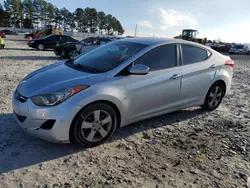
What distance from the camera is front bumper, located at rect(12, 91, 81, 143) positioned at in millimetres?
3264

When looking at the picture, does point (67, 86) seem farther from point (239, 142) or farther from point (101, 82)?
point (239, 142)

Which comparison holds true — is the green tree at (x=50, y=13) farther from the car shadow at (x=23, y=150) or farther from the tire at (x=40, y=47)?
the car shadow at (x=23, y=150)

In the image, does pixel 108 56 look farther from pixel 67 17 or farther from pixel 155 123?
pixel 67 17

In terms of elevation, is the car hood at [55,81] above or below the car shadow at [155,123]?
above

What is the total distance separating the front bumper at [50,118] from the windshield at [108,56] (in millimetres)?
923

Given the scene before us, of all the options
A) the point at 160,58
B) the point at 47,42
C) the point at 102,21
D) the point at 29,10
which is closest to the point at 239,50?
the point at 47,42

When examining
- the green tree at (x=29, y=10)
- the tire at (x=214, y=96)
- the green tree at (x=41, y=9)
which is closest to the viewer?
the tire at (x=214, y=96)

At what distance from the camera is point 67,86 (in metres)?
3.41

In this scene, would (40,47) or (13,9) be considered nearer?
(40,47)

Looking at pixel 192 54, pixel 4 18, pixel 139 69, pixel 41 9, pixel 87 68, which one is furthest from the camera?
pixel 41 9

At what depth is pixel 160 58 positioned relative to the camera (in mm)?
4332

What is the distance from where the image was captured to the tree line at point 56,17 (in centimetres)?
8531

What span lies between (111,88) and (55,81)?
816 mm

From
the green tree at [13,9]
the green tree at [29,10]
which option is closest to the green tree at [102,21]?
the green tree at [29,10]
